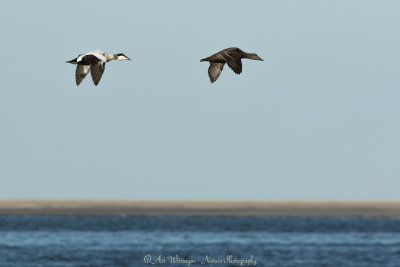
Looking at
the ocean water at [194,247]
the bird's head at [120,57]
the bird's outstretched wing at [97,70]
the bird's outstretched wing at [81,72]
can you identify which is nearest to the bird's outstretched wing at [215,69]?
the bird's head at [120,57]

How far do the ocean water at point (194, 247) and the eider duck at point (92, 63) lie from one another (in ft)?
179

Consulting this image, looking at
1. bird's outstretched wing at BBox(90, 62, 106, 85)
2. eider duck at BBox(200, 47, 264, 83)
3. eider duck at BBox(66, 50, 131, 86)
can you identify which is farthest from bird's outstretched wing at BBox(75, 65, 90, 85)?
eider duck at BBox(200, 47, 264, 83)

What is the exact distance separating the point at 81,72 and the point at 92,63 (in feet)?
1.94

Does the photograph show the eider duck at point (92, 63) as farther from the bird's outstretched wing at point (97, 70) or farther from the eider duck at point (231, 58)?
the eider duck at point (231, 58)

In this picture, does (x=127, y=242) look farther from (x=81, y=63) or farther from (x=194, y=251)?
(x=81, y=63)

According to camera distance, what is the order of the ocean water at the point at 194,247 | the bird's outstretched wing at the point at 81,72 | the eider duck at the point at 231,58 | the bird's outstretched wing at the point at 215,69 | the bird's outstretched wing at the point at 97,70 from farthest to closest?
1. the ocean water at the point at 194,247
2. the bird's outstretched wing at the point at 215,69
3. the bird's outstretched wing at the point at 81,72
4. the eider duck at the point at 231,58
5. the bird's outstretched wing at the point at 97,70

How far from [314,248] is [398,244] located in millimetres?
11802

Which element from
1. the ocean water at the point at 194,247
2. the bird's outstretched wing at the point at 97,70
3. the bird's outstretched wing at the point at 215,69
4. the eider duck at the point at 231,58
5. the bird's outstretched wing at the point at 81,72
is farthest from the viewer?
the ocean water at the point at 194,247

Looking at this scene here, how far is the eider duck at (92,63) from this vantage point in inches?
872

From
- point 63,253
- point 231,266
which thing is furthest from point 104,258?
point 231,266

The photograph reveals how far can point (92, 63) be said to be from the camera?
73.5 feet

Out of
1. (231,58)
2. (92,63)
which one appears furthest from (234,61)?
(92,63)

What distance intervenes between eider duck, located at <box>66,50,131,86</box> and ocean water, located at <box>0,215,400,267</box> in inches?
2148

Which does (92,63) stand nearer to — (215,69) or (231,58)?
(231,58)
